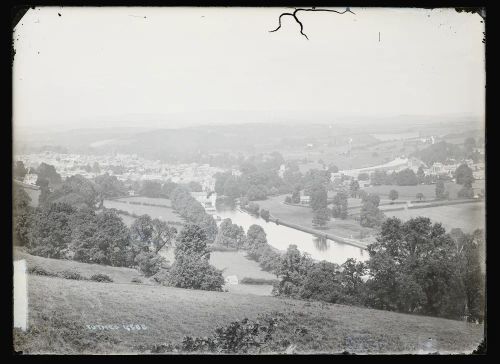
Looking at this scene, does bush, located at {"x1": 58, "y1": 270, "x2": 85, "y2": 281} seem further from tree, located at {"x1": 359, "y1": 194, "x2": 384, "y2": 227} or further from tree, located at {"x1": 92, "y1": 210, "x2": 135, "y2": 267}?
tree, located at {"x1": 359, "y1": 194, "x2": 384, "y2": 227}

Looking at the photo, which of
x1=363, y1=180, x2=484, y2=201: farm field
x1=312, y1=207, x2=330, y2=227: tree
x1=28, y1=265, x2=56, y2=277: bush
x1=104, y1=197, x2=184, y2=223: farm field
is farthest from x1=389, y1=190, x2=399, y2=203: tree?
x1=28, y1=265, x2=56, y2=277: bush

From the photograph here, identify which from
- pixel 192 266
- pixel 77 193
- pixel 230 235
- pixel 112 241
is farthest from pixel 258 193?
pixel 77 193

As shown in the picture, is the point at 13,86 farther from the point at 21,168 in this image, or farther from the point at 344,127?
the point at 344,127

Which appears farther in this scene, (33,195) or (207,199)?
(207,199)

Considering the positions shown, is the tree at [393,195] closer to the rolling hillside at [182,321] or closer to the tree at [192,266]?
the rolling hillside at [182,321]

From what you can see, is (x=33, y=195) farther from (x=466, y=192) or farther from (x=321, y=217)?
(x=466, y=192)

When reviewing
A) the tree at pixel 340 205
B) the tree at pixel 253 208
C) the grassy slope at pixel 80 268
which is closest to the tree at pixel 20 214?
the grassy slope at pixel 80 268
